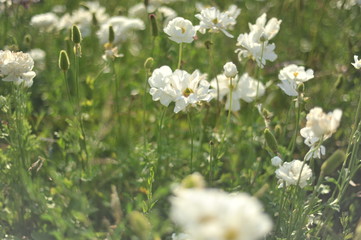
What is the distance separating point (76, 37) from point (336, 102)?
1.37 m

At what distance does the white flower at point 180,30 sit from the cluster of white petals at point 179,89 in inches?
7.7

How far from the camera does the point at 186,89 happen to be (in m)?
1.74

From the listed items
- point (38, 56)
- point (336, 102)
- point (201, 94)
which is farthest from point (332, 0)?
point (201, 94)

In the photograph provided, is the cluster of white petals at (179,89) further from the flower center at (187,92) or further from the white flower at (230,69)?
the white flower at (230,69)

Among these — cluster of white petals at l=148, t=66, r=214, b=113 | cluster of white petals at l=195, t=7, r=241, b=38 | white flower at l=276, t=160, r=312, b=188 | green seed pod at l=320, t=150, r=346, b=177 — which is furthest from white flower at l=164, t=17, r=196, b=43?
green seed pod at l=320, t=150, r=346, b=177

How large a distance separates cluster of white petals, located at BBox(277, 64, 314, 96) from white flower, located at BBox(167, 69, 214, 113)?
0.30 meters

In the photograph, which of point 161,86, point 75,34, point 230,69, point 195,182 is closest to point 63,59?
point 75,34

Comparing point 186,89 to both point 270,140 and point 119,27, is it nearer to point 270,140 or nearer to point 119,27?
point 270,140

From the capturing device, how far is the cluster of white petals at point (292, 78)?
6.19 feet

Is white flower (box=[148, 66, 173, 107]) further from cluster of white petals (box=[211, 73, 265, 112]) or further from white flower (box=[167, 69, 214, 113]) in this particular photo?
cluster of white petals (box=[211, 73, 265, 112])

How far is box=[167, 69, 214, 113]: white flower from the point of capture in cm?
170

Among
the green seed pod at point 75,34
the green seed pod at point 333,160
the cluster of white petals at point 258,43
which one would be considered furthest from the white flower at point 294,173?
the green seed pod at point 75,34

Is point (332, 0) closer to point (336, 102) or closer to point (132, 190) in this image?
point (336, 102)

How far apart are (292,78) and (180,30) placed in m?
0.43
